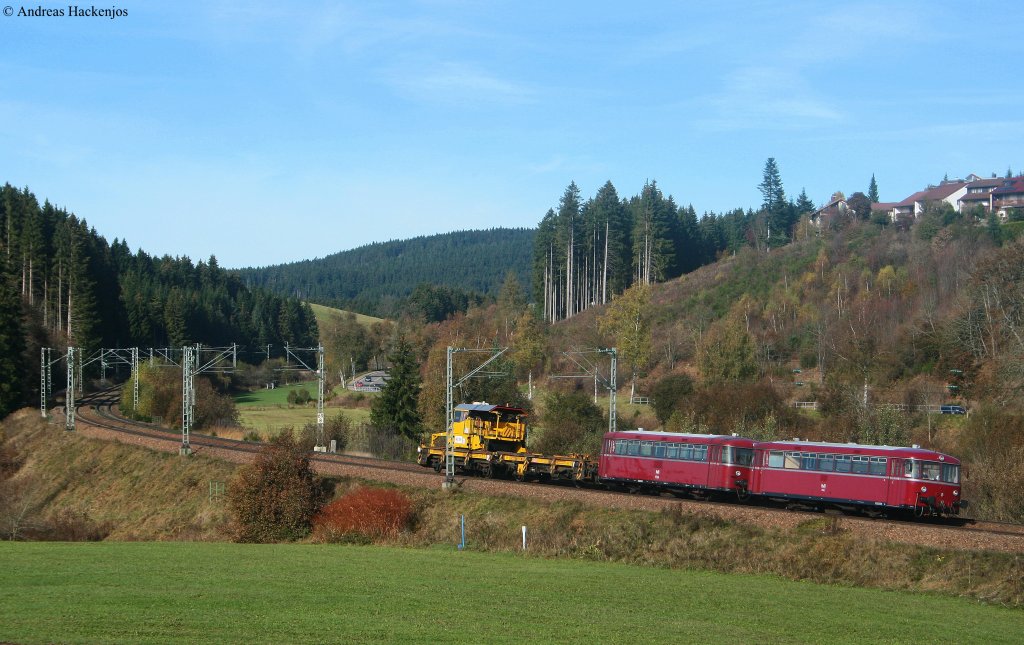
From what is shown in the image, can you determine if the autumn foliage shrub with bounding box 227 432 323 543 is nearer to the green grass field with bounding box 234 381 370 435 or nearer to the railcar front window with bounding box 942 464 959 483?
the railcar front window with bounding box 942 464 959 483

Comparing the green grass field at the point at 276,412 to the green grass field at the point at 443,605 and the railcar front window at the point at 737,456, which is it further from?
the green grass field at the point at 443,605

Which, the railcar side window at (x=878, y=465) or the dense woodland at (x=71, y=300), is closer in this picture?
the railcar side window at (x=878, y=465)

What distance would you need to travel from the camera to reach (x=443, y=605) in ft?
67.1

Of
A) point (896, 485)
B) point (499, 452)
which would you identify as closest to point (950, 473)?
point (896, 485)

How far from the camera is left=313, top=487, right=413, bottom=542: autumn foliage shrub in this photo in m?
36.4

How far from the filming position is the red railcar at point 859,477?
3083 centimetres

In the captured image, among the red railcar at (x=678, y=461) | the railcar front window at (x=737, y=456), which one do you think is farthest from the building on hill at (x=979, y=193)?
the railcar front window at (x=737, y=456)

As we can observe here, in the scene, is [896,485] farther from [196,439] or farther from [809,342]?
[809,342]

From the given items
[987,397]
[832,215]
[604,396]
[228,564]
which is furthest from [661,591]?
[832,215]

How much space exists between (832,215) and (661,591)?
125954 millimetres

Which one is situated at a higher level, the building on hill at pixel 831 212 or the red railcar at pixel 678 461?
the building on hill at pixel 831 212

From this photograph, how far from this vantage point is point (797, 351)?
91688 millimetres

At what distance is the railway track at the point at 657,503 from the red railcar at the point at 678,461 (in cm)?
101

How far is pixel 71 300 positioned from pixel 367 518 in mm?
91530
